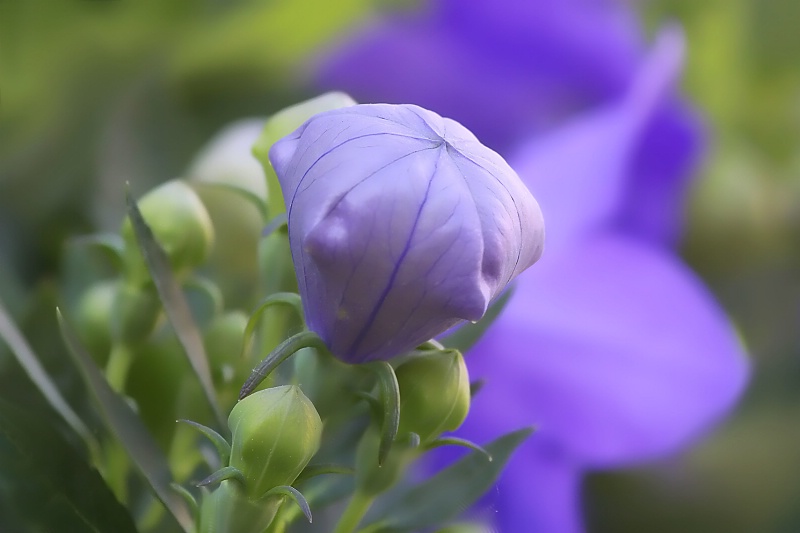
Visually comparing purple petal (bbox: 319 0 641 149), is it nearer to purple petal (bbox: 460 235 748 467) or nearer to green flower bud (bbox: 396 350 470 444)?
purple petal (bbox: 460 235 748 467)

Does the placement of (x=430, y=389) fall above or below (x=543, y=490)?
above

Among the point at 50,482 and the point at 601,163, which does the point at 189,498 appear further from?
the point at 601,163

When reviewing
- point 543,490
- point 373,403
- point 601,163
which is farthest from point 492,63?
point 373,403

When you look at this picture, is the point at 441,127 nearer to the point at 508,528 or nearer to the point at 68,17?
the point at 508,528

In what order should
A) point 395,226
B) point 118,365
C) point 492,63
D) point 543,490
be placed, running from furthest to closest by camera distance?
point 492,63, point 543,490, point 118,365, point 395,226

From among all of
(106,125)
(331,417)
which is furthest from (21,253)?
(331,417)

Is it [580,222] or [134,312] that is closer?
[134,312]
